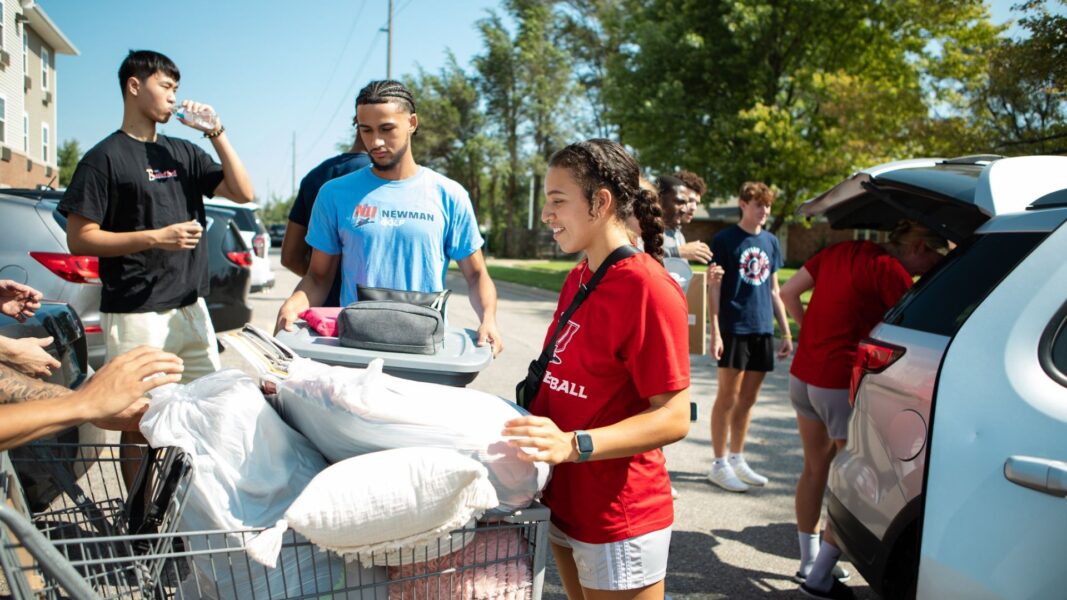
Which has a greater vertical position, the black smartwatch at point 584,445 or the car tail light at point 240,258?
the car tail light at point 240,258

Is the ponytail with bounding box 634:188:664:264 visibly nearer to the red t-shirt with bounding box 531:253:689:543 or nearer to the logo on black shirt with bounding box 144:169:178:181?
the red t-shirt with bounding box 531:253:689:543

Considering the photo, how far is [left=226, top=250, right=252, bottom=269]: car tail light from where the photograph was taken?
8.47 m

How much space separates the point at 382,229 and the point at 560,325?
132 cm

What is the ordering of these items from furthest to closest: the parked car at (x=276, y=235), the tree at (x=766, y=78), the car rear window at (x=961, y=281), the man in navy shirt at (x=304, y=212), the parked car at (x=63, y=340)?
the parked car at (x=276, y=235) → the tree at (x=766, y=78) → the man in navy shirt at (x=304, y=212) → the parked car at (x=63, y=340) → the car rear window at (x=961, y=281)

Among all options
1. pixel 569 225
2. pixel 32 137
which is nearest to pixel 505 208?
pixel 32 137

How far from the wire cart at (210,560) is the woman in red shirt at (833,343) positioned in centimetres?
232

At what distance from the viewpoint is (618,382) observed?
6.61 ft

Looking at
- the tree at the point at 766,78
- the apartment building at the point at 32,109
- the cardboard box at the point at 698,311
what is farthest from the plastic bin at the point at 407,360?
the apartment building at the point at 32,109

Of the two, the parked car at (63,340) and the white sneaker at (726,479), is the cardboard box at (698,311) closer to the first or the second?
the white sneaker at (726,479)

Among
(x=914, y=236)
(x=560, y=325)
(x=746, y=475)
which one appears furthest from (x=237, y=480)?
(x=746, y=475)

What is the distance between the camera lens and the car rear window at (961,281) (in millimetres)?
2441

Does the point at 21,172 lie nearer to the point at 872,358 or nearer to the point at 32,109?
the point at 32,109

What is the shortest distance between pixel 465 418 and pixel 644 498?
589 mm

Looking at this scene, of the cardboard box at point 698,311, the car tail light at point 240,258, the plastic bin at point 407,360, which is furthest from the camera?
the car tail light at point 240,258
